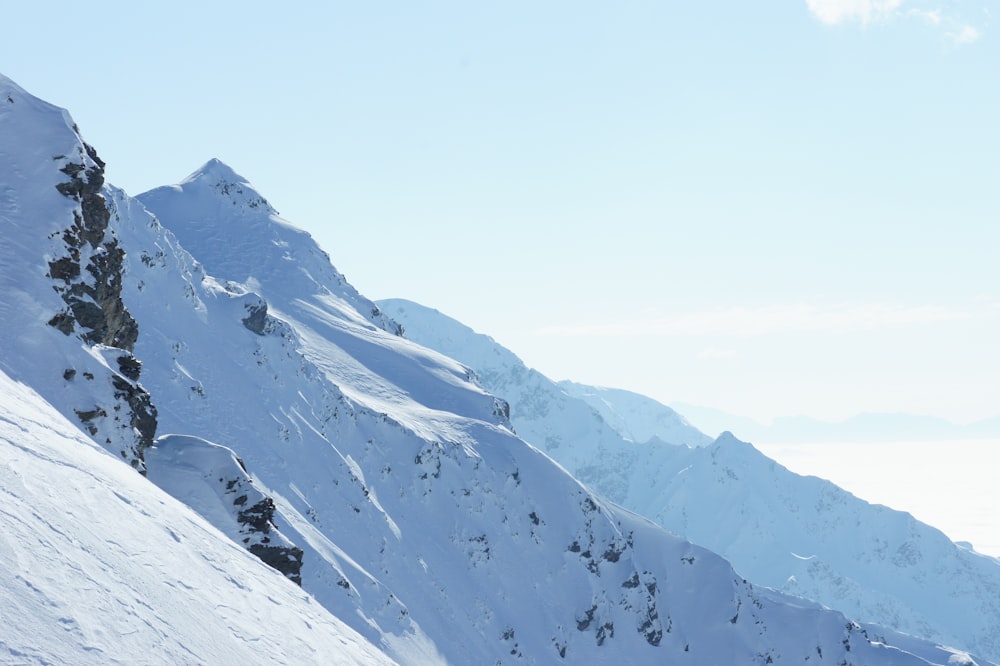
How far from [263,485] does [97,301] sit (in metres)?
38.9

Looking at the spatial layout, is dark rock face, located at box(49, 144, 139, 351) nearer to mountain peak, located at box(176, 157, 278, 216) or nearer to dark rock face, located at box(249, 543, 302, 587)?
dark rock face, located at box(249, 543, 302, 587)

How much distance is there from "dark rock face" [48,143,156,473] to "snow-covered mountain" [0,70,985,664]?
12cm

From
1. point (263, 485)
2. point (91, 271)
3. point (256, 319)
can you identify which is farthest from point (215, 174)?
point (91, 271)

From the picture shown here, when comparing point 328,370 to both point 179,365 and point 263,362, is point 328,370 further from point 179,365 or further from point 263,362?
point 179,365

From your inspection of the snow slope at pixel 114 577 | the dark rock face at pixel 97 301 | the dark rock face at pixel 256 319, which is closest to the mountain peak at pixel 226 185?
the dark rock face at pixel 256 319

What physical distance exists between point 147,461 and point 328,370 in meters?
66.6

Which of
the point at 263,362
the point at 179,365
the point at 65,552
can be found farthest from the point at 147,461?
the point at 263,362

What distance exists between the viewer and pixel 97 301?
115 ft

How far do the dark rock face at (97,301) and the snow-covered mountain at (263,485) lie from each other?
116mm

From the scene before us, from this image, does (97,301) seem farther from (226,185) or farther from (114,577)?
(226,185)

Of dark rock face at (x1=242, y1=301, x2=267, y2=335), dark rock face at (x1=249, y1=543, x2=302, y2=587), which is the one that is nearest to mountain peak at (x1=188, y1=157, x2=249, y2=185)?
dark rock face at (x1=242, y1=301, x2=267, y2=335)

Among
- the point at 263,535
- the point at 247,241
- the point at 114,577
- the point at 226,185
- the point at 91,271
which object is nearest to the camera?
the point at 114,577

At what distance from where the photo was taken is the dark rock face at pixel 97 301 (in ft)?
102

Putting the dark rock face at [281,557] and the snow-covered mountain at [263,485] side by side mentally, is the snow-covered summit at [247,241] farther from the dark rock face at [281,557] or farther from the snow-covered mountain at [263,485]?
the dark rock face at [281,557]
